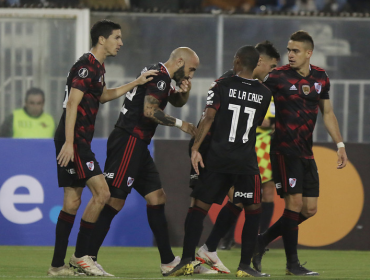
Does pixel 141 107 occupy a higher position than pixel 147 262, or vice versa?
pixel 141 107

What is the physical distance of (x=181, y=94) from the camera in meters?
6.34

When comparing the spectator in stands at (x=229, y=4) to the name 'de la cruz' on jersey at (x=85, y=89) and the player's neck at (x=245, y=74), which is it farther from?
the name 'de la cruz' on jersey at (x=85, y=89)

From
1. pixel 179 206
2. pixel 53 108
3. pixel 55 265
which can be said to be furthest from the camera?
pixel 53 108

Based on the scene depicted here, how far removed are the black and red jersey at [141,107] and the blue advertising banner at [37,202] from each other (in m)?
2.67

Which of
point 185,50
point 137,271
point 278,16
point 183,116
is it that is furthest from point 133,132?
point 278,16

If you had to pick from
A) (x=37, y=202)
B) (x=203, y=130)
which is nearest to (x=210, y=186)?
(x=203, y=130)

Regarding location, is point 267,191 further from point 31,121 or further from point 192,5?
point 192,5

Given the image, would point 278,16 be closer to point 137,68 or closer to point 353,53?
point 353,53

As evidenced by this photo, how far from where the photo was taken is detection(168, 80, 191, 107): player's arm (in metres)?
6.16

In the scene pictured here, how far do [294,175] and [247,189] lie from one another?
0.72 metres

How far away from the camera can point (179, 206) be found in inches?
347

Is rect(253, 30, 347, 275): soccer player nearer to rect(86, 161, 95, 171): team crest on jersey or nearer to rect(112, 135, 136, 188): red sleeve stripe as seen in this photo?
rect(112, 135, 136, 188): red sleeve stripe

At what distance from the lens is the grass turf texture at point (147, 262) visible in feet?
19.7

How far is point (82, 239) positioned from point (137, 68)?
462cm
